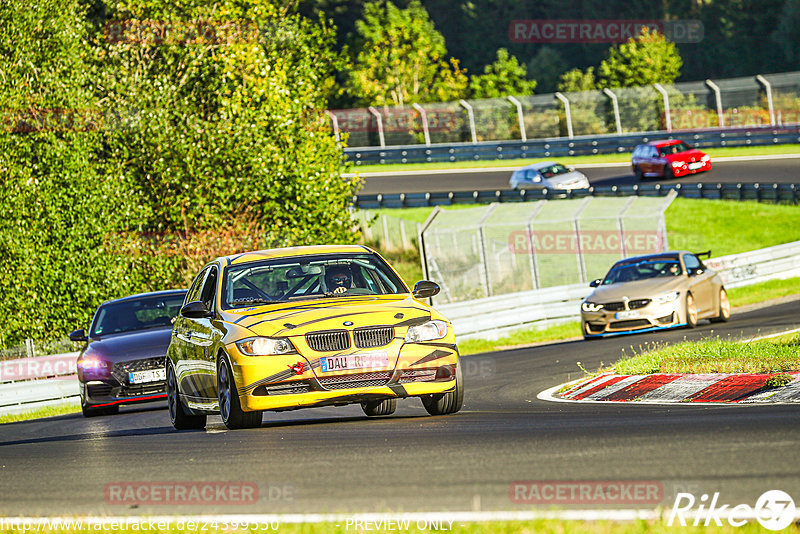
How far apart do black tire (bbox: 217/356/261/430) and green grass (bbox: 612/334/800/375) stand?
4.72 m

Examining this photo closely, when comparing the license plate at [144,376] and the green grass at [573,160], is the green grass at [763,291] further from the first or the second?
the green grass at [573,160]

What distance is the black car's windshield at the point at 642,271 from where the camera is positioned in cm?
2214

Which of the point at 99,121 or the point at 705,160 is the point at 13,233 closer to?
the point at 99,121

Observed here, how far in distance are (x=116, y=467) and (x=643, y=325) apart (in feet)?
46.5

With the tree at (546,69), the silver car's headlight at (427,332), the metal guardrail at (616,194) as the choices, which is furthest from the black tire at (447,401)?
the tree at (546,69)

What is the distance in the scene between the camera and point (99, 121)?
2823cm

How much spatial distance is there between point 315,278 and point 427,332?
4.84 ft

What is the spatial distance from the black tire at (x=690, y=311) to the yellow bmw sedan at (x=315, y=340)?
11.1 metres

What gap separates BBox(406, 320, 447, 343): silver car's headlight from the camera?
32.9 ft

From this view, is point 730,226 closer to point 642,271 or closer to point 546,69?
point 642,271

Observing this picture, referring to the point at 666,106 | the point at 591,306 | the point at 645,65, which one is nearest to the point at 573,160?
the point at 666,106

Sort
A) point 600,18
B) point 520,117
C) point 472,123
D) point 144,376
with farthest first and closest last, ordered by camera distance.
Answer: point 600,18
point 472,123
point 520,117
point 144,376

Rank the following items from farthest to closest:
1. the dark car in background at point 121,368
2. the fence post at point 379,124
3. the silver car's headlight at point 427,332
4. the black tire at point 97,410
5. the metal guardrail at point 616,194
A: 1. the fence post at point 379,124
2. the metal guardrail at point 616,194
3. the black tire at point 97,410
4. the dark car in background at point 121,368
5. the silver car's headlight at point 427,332

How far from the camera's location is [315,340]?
980 cm
